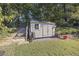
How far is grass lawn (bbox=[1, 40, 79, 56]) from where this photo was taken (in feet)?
7.46

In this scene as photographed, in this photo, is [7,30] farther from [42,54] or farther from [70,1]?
[70,1]

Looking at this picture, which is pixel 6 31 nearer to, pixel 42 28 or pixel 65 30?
pixel 42 28

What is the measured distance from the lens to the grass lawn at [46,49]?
7.46ft

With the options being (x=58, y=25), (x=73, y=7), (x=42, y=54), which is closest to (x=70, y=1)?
(x=73, y=7)

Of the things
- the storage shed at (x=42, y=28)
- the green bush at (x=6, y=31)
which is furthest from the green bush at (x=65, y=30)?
the green bush at (x=6, y=31)

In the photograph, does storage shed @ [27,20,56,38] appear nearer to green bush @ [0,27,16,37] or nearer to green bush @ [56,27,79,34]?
green bush @ [56,27,79,34]

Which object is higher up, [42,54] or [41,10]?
[41,10]

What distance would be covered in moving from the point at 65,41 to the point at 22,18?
49cm

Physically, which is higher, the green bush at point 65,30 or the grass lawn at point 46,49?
the green bush at point 65,30

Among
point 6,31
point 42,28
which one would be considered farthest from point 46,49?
point 6,31

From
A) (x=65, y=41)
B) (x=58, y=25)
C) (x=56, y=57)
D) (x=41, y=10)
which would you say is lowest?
(x=56, y=57)

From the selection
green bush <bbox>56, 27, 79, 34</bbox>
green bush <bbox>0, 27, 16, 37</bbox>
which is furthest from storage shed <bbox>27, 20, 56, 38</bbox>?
green bush <bbox>0, 27, 16, 37</bbox>

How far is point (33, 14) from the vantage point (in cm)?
229

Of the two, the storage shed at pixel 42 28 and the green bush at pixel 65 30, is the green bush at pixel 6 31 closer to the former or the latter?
the storage shed at pixel 42 28
